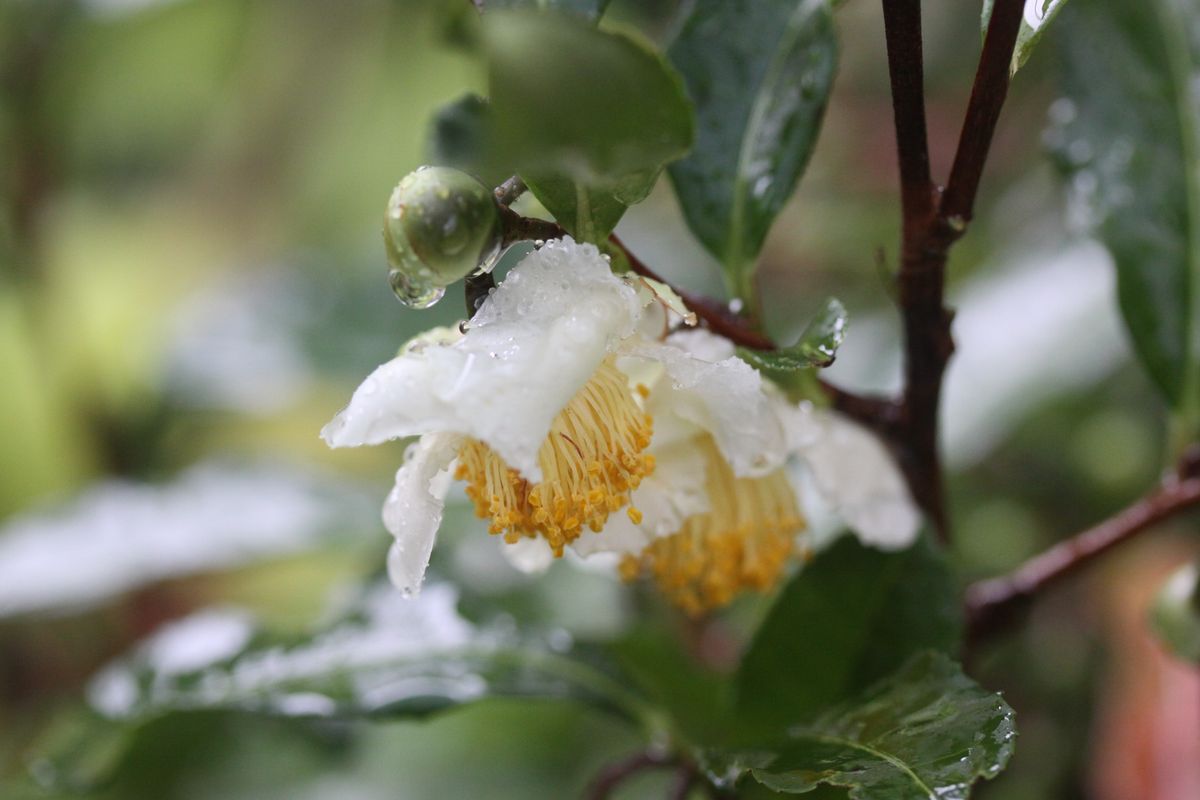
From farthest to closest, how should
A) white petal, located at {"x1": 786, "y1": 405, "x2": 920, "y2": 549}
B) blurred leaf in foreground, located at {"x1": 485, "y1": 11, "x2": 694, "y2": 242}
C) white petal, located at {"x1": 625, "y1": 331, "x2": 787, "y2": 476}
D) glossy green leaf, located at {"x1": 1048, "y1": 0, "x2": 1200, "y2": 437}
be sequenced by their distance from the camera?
1. glossy green leaf, located at {"x1": 1048, "y1": 0, "x2": 1200, "y2": 437}
2. white petal, located at {"x1": 786, "y1": 405, "x2": 920, "y2": 549}
3. white petal, located at {"x1": 625, "y1": 331, "x2": 787, "y2": 476}
4. blurred leaf in foreground, located at {"x1": 485, "y1": 11, "x2": 694, "y2": 242}

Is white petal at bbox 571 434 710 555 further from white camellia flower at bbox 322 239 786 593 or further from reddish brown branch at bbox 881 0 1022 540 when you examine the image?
reddish brown branch at bbox 881 0 1022 540

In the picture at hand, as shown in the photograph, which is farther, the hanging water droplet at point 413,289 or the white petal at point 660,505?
the white petal at point 660,505

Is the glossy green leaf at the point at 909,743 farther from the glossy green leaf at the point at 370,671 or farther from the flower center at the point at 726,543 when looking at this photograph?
the glossy green leaf at the point at 370,671

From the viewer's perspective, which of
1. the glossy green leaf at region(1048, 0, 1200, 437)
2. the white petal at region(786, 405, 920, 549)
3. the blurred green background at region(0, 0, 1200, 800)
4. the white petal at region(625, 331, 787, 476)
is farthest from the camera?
the blurred green background at region(0, 0, 1200, 800)

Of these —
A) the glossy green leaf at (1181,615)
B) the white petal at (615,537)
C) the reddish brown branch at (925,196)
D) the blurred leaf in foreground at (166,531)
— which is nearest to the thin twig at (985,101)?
the reddish brown branch at (925,196)

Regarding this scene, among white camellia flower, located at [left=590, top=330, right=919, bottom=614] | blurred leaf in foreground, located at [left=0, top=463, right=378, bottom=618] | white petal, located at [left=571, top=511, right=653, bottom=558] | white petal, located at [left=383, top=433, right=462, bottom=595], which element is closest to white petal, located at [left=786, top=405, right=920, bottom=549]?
white camellia flower, located at [left=590, top=330, right=919, bottom=614]

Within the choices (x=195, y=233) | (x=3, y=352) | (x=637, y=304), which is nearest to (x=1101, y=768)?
(x=637, y=304)
